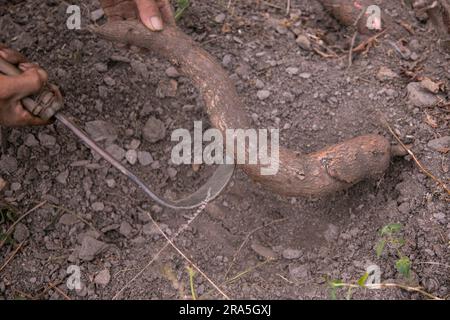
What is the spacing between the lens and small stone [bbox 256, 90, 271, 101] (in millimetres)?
2072

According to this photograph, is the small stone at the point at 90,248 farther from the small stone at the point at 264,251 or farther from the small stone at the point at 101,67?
the small stone at the point at 101,67

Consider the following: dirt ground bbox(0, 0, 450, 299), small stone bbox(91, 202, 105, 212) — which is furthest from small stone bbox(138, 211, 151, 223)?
small stone bbox(91, 202, 105, 212)

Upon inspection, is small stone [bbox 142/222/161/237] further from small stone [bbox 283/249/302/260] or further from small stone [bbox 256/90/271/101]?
small stone [bbox 256/90/271/101]

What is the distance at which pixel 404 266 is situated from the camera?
1.62 meters

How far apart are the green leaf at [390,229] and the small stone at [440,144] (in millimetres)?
317

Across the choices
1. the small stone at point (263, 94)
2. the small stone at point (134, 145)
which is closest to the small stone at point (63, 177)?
the small stone at point (134, 145)

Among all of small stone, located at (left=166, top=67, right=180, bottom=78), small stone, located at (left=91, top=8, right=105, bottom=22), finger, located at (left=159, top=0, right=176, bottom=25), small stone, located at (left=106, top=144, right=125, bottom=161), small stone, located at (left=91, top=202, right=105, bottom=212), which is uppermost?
finger, located at (left=159, top=0, right=176, bottom=25)

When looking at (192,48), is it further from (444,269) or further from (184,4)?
(444,269)

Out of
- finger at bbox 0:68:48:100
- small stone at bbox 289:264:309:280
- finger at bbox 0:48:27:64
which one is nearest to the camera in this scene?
finger at bbox 0:68:48:100

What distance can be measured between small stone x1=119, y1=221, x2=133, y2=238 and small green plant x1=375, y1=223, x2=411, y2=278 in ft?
2.55

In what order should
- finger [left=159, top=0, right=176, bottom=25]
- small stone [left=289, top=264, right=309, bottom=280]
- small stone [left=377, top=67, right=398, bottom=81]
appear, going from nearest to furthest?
1. small stone [left=289, top=264, right=309, bottom=280]
2. finger [left=159, top=0, right=176, bottom=25]
3. small stone [left=377, top=67, right=398, bottom=81]

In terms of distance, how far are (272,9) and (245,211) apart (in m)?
0.90

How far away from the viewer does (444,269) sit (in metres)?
1.65

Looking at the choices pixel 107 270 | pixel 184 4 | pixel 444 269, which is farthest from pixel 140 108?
pixel 444 269
